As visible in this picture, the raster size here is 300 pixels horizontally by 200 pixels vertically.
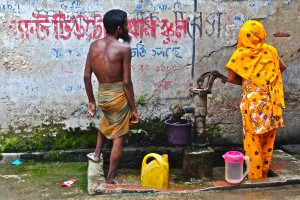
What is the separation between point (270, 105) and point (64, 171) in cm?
238

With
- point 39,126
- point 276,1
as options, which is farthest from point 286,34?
point 39,126

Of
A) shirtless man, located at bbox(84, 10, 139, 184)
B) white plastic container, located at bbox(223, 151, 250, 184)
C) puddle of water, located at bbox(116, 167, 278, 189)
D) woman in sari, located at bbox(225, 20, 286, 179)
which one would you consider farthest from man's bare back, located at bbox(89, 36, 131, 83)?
white plastic container, located at bbox(223, 151, 250, 184)

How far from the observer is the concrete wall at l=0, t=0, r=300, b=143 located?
5.77 metres

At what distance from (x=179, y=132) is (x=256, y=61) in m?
1.18

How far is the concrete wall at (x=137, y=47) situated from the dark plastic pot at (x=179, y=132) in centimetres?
53

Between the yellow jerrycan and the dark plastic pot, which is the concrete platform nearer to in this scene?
the yellow jerrycan

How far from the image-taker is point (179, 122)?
5609mm

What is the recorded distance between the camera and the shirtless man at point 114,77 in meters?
4.85

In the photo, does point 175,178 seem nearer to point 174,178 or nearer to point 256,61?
point 174,178

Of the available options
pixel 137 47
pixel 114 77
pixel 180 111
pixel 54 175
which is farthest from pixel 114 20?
pixel 54 175

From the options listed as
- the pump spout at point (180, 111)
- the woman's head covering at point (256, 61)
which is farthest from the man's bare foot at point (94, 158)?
the woman's head covering at point (256, 61)

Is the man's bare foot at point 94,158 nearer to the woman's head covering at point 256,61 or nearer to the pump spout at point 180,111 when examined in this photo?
the pump spout at point 180,111

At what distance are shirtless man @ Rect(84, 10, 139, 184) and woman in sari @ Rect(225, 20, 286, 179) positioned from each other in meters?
1.09

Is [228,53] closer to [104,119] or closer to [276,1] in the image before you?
[276,1]
